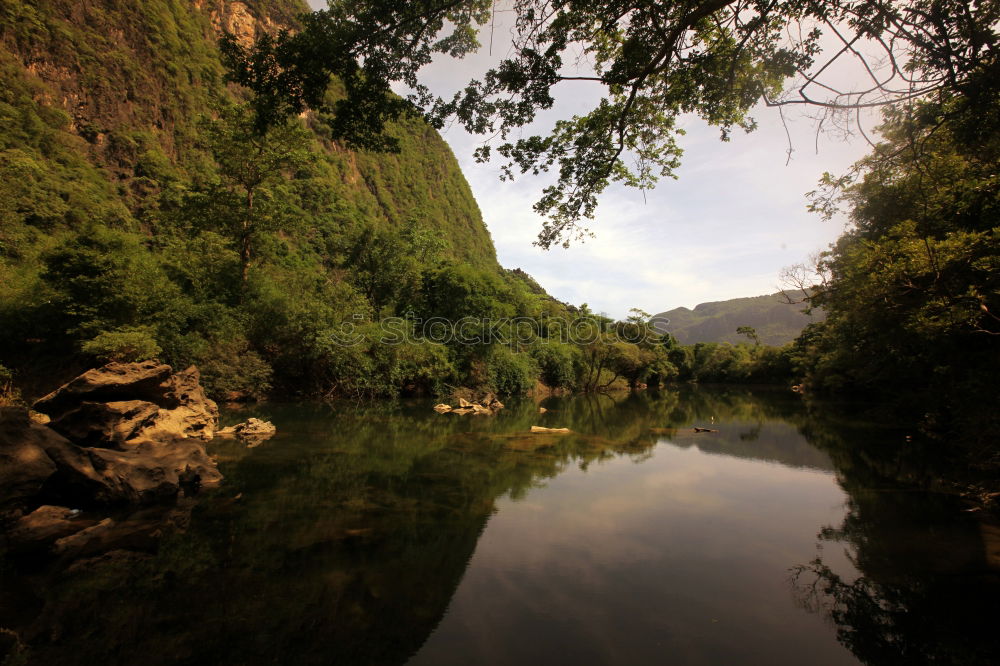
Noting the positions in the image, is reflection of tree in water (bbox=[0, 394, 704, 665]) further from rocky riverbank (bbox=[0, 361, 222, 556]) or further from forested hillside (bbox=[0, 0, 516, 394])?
forested hillside (bbox=[0, 0, 516, 394])

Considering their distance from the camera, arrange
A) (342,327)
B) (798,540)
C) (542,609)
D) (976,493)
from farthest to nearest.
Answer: (342,327), (976,493), (798,540), (542,609)

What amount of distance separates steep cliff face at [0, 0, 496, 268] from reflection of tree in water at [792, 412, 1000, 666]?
22718mm

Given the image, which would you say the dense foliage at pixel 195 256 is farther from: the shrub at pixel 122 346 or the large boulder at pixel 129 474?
the large boulder at pixel 129 474

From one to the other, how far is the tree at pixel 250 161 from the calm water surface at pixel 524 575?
55.3 feet

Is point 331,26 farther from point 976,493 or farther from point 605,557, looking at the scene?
point 976,493

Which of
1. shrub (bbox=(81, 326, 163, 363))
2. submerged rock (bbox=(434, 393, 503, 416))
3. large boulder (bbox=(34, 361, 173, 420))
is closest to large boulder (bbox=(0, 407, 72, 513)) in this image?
large boulder (bbox=(34, 361, 173, 420))

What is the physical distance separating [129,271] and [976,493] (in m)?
23.6

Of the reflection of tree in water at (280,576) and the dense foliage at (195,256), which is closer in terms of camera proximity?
the reflection of tree in water at (280,576)

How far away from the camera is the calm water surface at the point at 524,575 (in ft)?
12.8

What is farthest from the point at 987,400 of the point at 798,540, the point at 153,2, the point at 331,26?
the point at 153,2

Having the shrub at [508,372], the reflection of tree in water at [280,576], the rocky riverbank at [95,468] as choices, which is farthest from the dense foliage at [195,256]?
the reflection of tree in water at [280,576]

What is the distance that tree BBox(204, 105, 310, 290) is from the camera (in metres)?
21.6

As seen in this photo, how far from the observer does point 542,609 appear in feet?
15.1

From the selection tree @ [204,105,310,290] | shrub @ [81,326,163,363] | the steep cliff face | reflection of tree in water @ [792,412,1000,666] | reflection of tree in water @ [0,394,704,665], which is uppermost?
the steep cliff face
